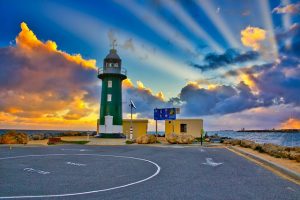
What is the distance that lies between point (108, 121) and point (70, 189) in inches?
1493

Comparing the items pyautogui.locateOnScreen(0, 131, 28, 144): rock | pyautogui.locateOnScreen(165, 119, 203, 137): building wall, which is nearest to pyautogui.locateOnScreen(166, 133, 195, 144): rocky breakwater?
pyautogui.locateOnScreen(165, 119, 203, 137): building wall

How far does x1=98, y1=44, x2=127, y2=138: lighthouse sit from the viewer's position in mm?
46312

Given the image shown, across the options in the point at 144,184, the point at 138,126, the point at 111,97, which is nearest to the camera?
the point at 144,184

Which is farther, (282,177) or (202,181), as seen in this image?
(282,177)

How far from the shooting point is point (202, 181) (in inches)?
392

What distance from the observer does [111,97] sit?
47.3 meters

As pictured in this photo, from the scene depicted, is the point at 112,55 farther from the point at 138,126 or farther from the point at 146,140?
the point at 146,140

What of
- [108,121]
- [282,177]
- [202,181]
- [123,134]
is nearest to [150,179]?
[202,181]

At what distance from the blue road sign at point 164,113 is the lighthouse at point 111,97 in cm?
605

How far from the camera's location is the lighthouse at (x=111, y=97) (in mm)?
46312

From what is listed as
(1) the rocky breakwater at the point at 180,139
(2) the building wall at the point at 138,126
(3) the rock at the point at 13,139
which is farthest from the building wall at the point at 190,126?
(3) the rock at the point at 13,139

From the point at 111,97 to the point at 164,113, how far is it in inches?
356

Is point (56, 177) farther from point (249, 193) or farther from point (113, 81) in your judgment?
point (113, 81)

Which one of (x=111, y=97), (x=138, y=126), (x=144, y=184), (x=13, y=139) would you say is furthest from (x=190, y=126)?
(x=144, y=184)
